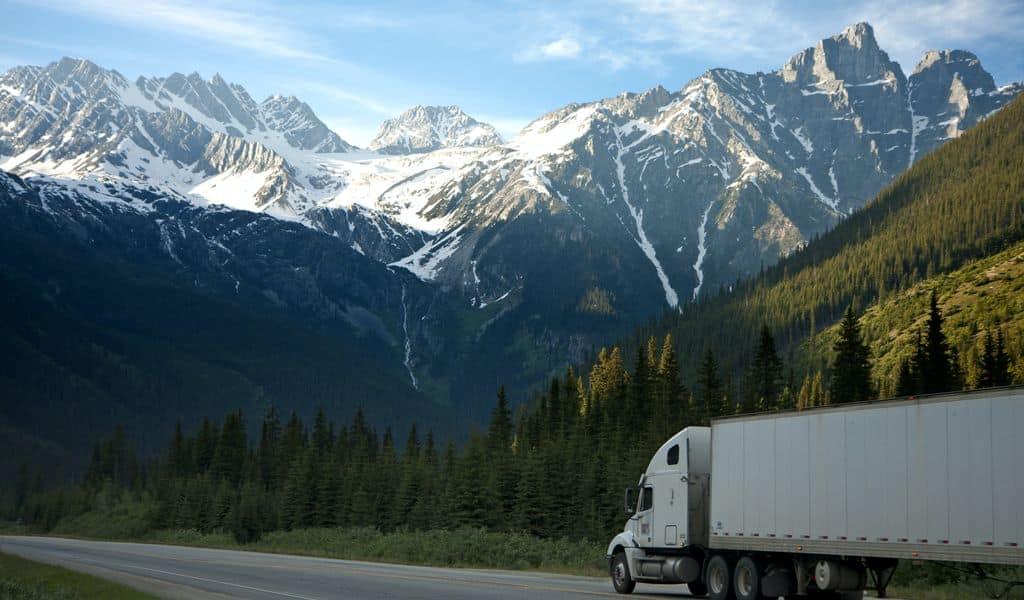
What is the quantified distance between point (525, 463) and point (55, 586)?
50.2 meters

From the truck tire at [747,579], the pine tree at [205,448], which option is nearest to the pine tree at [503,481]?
the truck tire at [747,579]

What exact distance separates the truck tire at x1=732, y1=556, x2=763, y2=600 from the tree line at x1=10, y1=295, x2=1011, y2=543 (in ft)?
129

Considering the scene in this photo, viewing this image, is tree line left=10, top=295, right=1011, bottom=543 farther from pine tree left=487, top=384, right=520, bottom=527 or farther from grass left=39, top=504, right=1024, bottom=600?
grass left=39, top=504, right=1024, bottom=600

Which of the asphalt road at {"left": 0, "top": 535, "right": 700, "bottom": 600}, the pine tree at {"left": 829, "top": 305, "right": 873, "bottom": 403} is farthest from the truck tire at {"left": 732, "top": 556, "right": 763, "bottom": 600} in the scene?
the pine tree at {"left": 829, "top": 305, "right": 873, "bottom": 403}

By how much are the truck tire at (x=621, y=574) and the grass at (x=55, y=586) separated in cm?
1435

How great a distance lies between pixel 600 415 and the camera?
105500 mm

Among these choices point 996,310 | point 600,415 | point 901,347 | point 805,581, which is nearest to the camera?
point 805,581

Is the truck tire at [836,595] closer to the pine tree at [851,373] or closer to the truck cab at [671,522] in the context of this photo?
the truck cab at [671,522]

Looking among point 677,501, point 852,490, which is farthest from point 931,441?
point 677,501

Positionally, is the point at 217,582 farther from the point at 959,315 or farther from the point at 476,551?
the point at 959,315

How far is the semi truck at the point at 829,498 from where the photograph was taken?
76.5 ft

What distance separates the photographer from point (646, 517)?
35.7 meters

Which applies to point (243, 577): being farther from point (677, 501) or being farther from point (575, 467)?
point (575, 467)

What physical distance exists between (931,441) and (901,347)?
427 feet
